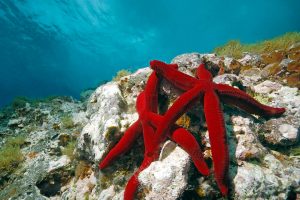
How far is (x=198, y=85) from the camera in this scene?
4.11 m

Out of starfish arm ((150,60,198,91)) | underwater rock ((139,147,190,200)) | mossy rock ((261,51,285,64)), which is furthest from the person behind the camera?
mossy rock ((261,51,285,64))

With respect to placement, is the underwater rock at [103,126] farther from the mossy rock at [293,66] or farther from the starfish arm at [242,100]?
the mossy rock at [293,66]

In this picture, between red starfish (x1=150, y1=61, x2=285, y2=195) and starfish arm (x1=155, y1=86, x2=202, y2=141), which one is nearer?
red starfish (x1=150, y1=61, x2=285, y2=195)

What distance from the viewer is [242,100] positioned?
4117 millimetres

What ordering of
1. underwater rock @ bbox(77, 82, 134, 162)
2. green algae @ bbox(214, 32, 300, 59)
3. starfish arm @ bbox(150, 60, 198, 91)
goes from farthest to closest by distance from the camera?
green algae @ bbox(214, 32, 300, 59), underwater rock @ bbox(77, 82, 134, 162), starfish arm @ bbox(150, 60, 198, 91)

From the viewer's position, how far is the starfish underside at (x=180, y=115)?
3.35m

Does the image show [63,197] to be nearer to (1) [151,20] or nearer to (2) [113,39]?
(1) [151,20]

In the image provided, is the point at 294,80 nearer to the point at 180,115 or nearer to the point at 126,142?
the point at 180,115

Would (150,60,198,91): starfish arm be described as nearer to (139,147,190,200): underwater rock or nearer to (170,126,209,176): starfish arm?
(170,126,209,176): starfish arm

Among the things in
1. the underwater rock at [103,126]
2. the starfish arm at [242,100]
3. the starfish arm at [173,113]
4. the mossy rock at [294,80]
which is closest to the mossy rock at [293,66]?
the mossy rock at [294,80]

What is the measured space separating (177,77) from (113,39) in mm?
68530

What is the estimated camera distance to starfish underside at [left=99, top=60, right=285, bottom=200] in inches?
132

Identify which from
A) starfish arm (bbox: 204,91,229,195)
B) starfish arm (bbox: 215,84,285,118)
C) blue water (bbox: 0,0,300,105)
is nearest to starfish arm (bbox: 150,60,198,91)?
starfish arm (bbox: 215,84,285,118)

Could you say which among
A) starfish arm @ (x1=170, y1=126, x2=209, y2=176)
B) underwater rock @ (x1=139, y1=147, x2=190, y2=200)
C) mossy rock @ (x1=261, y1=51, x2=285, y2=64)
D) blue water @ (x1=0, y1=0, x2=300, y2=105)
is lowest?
underwater rock @ (x1=139, y1=147, x2=190, y2=200)
